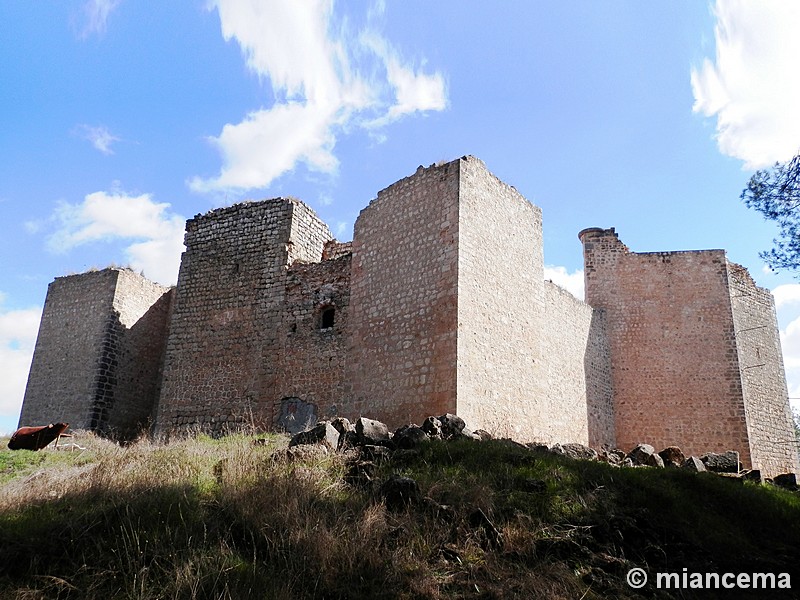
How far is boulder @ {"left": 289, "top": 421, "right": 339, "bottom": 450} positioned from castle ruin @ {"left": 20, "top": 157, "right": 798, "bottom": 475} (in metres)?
2.70

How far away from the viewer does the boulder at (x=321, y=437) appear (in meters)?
8.80

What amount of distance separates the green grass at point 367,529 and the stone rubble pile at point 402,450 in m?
0.18

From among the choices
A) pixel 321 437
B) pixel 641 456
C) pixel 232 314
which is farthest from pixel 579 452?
pixel 232 314

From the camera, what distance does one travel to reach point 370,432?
9.12 metres

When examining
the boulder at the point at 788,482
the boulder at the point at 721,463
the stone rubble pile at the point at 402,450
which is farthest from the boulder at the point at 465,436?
the boulder at the point at 788,482

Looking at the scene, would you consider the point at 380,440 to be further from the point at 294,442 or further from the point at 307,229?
the point at 307,229

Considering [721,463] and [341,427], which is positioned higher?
[341,427]

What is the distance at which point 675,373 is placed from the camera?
17984mm

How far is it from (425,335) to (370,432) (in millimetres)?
3186

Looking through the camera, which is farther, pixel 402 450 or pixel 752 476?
pixel 752 476

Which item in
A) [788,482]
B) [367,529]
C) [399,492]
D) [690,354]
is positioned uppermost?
[690,354]

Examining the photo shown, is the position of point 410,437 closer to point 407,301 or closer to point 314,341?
point 407,301

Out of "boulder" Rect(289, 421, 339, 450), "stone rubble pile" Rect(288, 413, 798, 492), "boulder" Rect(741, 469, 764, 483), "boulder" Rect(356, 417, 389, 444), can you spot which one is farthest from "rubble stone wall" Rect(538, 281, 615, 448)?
"boulder" Rect(289, 421, 339, 450)

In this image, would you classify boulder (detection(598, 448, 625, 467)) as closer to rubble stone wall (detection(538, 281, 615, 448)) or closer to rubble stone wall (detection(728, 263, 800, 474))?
rubble stone wall (detection(538, 281, 615, 448))
